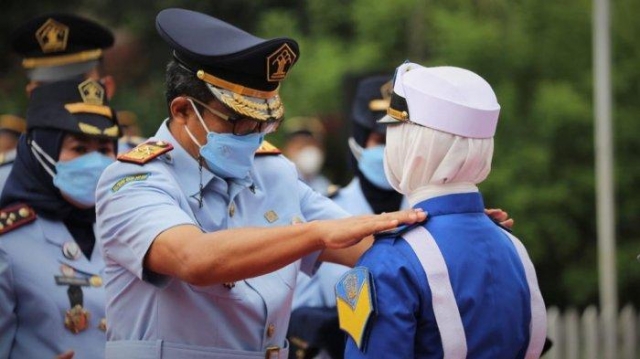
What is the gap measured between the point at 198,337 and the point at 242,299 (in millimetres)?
192

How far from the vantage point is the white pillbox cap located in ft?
13.3

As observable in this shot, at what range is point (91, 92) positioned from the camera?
6152 mm

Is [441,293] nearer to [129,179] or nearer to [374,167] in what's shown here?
[129,179]

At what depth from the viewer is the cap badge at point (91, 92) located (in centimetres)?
609

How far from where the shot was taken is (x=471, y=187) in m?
4.21

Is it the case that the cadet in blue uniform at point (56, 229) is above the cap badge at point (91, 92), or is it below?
below

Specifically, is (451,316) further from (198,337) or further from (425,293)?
(198,337)

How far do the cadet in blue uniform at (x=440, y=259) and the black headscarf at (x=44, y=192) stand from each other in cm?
204

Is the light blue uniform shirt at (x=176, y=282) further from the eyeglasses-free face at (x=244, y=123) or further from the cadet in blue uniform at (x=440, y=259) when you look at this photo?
the cadet in blue uniform at (x=440, y=259)

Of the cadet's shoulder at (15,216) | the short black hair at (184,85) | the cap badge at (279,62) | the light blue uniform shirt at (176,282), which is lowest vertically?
the cadet's shoulder at (15,216)

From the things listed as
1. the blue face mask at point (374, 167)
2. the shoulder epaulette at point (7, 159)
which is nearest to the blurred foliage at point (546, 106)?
the blue face mask at point (374, 167)

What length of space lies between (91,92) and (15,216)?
75cm

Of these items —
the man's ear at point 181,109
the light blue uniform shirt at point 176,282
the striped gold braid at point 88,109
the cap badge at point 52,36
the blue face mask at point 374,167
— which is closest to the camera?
the light blue uniform shirt at point 176,282

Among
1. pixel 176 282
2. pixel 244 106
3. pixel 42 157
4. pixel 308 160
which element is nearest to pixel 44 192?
pixel 42 157
